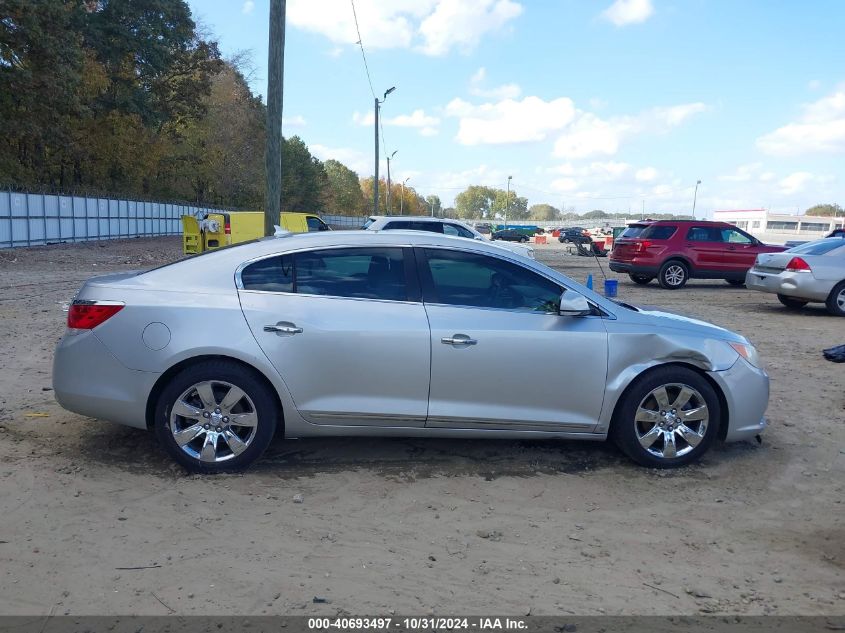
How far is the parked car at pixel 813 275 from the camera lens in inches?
495

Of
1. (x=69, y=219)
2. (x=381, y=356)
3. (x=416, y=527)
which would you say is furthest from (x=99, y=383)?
(x=69, y=219)

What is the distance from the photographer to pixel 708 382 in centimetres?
494

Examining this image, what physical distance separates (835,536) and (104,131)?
47593 mm

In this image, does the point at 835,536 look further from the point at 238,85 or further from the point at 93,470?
the point at 238,85

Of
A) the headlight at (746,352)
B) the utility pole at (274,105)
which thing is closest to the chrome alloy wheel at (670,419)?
the headlight at (746,352)

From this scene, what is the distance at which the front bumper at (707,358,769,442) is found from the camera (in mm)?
4922

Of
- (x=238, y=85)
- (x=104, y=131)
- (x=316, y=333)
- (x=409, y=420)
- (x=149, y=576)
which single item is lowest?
(x=149, y=576)

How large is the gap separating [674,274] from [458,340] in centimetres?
1458

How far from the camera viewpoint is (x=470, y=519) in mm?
4109

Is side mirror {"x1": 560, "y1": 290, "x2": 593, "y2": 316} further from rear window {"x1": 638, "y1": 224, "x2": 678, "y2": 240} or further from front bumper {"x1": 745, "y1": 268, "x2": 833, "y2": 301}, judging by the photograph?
rear window {"x1": 638, "y1": 224, "x2": 678, "y2": 240}

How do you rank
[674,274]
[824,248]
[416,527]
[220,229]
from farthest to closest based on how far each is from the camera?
[220,229], [674,274], [824,248], [416,527]

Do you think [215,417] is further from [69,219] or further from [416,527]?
[69,219]

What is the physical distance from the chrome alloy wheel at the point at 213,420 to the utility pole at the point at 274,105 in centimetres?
809

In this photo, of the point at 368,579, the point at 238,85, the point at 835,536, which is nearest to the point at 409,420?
the point at 368,579
